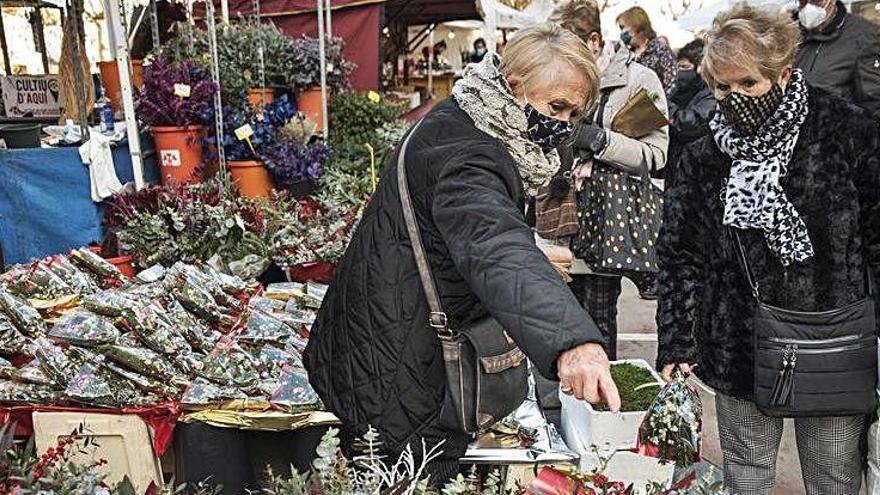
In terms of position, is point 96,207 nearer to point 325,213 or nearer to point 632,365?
point 325,213

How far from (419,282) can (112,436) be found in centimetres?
138

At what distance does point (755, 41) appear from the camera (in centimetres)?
186

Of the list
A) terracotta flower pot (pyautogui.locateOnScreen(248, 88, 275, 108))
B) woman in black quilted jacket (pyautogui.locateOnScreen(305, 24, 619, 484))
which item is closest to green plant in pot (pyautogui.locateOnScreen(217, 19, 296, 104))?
terracotta flower pot (pyautogui.locateOnScreen(248, 88, 275, 108))

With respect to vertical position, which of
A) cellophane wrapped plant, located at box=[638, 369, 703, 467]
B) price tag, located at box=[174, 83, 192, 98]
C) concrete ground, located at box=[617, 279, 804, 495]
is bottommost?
concrete ground, located at box=[617, 279, 804, 495]

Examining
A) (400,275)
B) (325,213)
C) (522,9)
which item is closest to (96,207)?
(325,213)

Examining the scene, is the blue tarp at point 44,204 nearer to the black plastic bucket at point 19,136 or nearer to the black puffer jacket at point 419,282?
the black plastic bucket at point 19,136

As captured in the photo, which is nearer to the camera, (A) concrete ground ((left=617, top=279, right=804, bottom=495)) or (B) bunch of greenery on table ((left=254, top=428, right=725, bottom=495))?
(B) bunch of greenery on table ((left=254, top=428, right=725, bottom=495))

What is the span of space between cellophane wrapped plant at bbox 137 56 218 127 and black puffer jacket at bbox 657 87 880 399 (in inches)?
132

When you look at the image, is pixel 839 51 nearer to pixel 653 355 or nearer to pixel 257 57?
pixel 653 355

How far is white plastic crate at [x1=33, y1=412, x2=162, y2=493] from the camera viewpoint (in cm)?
231

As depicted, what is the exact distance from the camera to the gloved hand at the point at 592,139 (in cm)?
293

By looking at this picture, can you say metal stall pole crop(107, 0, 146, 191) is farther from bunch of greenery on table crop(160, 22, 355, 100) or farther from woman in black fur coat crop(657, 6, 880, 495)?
woman in black fur coat crop(657, 6, 880, 495)

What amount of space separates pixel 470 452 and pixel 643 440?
57 cm

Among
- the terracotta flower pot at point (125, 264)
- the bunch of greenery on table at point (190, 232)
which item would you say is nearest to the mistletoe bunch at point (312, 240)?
the bunch of greenery on table at point (190, 232)
